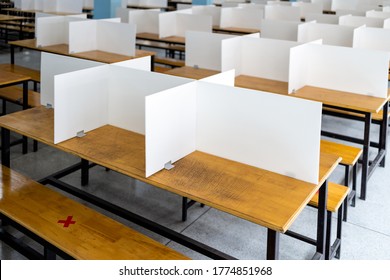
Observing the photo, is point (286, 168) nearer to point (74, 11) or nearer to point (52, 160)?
point (52, 160)

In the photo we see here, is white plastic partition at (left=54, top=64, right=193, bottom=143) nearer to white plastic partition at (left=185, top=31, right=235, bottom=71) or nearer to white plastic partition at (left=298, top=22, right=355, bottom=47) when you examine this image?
white plastic partition at (left=185, top=31, right=235, bottom=71)

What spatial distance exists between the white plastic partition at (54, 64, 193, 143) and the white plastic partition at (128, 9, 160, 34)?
3.80 metres

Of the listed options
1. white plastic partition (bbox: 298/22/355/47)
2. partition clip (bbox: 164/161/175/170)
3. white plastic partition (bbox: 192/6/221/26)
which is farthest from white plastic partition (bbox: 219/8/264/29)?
partition clip (bbox: 164/161/175/170)

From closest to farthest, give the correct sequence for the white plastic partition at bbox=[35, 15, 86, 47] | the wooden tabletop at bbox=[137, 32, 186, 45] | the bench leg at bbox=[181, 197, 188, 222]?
the bench leg at bbox=[181, 197, 188, 222] → the white plastic partition at bbox=[35, 15, 86, 47] → the wooden tabletop at bbox=[137, 32, 186, 45]

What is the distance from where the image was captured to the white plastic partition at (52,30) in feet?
17.2

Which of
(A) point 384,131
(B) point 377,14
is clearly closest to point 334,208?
(A) point 384,131

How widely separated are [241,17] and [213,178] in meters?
5.25

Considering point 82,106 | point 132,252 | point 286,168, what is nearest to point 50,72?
point 82,106

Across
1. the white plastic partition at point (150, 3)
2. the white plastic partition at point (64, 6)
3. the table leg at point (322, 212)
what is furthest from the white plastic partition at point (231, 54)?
the white plastic partition at point (150, 3)

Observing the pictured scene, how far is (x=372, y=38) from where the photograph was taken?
4656 mm

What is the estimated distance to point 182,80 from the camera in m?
2.43

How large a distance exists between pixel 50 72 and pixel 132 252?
1.61 m

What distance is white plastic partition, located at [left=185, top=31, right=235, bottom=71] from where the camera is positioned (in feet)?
14.1

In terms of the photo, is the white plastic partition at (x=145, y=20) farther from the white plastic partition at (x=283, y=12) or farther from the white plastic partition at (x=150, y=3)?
the white plastic partition at (x=150, y=3)
